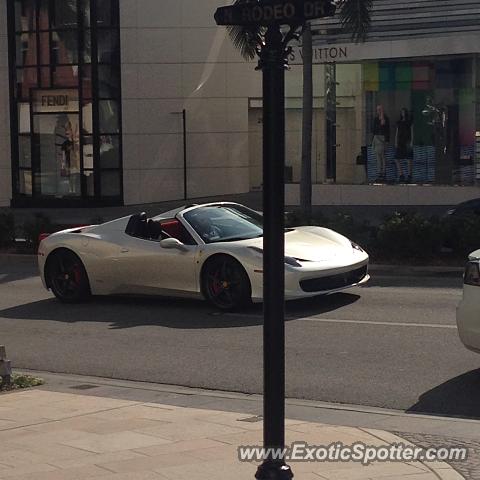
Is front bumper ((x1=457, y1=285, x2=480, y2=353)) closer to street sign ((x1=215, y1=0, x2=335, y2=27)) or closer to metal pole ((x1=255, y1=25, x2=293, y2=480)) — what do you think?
metal pole ((x1=255, y1=25, x2=293, y2=480))

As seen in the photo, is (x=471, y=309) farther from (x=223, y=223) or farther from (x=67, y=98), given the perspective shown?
Result: (x=67, y=98)

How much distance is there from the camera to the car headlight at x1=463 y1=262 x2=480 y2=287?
329 inches

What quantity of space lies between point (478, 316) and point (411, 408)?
93 centimetres

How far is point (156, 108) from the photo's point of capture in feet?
103

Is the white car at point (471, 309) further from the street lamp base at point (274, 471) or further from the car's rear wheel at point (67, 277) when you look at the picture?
the car's rear wheel at point (67, 277)

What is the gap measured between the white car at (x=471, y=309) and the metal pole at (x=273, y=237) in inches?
143

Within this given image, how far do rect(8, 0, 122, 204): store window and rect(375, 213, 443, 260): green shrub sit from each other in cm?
1614

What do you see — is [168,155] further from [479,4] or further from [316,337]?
[316,337]

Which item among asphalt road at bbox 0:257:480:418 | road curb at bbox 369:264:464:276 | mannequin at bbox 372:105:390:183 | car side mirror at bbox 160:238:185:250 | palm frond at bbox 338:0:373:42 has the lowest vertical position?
asphalt road at bbox 0:257:480:418

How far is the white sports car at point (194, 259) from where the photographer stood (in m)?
12.2

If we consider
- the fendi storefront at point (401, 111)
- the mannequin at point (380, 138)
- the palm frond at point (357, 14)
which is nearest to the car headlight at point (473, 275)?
the palm frond at point (357, 14)

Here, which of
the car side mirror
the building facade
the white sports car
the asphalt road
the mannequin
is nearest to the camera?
the asphalt road

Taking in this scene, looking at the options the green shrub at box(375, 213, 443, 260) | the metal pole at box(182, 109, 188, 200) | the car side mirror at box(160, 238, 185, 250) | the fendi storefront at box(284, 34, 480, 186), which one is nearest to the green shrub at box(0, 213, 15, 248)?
the green shrub at box(375, 213, 443, 260)

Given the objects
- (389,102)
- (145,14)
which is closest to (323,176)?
(389,102)
